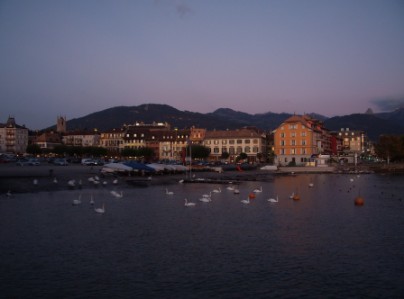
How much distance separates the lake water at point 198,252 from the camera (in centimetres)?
1670

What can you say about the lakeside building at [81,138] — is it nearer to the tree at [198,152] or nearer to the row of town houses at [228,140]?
the row of town houses at [228,140]

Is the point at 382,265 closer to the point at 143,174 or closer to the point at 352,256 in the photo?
the point at 352,256

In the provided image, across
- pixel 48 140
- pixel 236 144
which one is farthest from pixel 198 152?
pixel 48 140

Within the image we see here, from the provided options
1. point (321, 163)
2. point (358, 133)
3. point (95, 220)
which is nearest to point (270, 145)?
point (321, 163)

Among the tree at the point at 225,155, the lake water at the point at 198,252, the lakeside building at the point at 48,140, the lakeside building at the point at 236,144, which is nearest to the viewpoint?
the lake water at the point at 198,252

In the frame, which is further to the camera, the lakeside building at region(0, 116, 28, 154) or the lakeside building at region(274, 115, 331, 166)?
the lakeside building at region(0, 116, 28, 154)

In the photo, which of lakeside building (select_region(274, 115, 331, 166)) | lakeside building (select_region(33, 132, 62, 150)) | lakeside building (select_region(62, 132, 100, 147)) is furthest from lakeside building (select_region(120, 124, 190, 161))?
lakeside building (select_region(274, 115, 331, 166))

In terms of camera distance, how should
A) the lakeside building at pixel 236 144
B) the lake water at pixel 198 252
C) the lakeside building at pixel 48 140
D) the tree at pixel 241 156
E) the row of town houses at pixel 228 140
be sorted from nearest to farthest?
the lake water at pixel 198 252 < the row of town houses at pixel 228 140 < the tree at pixel 241 156 < the lakeside building at pixel 236 144 < the lakeside building at pixel 48 140

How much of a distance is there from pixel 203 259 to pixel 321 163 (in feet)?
279

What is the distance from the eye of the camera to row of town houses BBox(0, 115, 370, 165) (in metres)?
112

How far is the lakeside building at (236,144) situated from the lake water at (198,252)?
91.4 meters

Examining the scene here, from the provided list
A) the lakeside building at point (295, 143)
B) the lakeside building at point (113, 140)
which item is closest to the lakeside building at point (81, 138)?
the lakeside building at point (113, 140)

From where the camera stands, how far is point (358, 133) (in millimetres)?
190375

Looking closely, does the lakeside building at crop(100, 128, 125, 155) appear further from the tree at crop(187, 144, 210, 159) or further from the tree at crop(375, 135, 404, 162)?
the tree at crop(375, 135, 404, 162)
